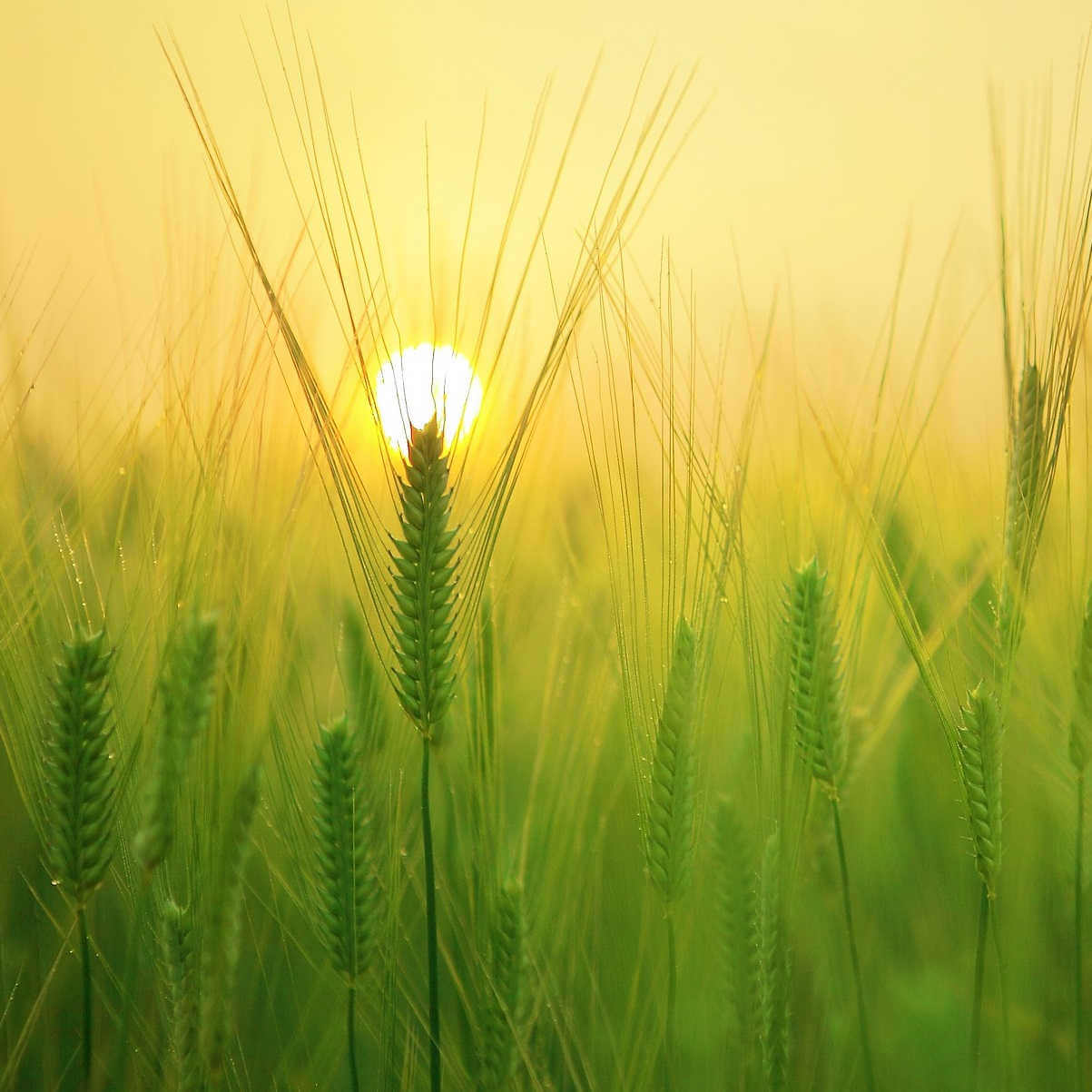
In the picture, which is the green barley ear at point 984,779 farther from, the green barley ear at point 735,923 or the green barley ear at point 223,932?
the green barley ear at point 223,932

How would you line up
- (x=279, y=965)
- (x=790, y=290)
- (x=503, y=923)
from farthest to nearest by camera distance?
(x=790, y=290), (x=279, y=965), (x=503, y=923)

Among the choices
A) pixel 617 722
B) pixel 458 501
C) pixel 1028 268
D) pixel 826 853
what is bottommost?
pixel 826 853

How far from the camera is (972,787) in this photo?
68 centimetres

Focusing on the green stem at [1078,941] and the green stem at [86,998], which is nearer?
the green stem at [86,998]

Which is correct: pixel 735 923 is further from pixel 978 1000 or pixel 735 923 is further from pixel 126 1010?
pixel 126 1010

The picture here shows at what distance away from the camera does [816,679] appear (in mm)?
718

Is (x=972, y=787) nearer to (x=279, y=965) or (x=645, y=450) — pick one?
(x=645, y=450)

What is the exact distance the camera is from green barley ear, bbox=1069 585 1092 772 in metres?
0.74

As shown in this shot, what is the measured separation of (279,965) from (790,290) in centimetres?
90

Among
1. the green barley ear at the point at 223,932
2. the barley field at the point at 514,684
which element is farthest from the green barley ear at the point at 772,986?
the green barley ear at the point at 223,932

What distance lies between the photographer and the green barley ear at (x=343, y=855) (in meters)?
0.62

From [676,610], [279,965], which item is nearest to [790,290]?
[676,610]

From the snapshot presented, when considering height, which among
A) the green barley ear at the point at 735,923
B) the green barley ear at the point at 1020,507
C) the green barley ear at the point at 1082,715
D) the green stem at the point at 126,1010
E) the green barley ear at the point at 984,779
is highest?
the green barley ear at the point at 1020,507

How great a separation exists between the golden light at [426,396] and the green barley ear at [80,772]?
252mm
